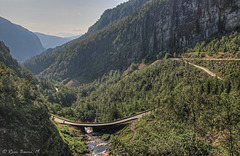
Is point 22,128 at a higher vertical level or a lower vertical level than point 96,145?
higher

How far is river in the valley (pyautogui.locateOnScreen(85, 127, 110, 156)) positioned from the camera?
6843 centimetres

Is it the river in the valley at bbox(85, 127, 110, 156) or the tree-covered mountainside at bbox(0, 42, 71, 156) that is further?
the river in the valley at bbox(85, 127, 110, 156)

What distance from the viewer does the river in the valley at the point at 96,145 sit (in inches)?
2694

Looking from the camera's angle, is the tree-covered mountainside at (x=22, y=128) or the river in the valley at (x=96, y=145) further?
the river in the valley at (x=96, y=145)

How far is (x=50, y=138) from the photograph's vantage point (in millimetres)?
56438

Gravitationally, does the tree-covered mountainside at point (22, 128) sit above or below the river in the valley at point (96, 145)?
above

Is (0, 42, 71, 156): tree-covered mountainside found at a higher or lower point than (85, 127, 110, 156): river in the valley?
higher

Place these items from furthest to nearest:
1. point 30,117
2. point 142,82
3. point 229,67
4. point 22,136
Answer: point 142,82 < point 229,67 < point 30,117 < point 22,136

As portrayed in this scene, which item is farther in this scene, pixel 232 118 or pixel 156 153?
pixel 232 118

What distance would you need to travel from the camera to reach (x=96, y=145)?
77.2 meters

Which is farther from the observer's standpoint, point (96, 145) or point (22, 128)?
point (96, 145)

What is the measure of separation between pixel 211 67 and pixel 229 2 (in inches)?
4349

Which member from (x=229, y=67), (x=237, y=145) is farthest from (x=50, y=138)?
(x=229, y=67)

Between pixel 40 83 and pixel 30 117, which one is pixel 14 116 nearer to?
pixel 30 117
